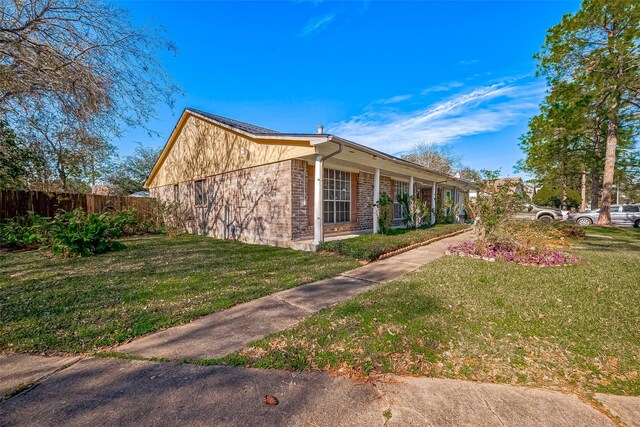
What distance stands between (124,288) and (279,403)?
3.79 metres

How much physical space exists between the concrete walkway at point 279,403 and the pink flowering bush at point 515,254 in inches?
181

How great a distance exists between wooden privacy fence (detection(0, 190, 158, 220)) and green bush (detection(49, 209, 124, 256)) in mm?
3085

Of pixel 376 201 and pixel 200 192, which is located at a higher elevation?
pixel 200 192

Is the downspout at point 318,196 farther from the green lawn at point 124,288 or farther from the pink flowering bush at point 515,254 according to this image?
the pink flowering bush at point 515,254

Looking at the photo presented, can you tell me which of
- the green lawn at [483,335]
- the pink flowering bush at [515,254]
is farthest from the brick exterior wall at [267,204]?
the green lawn at [483,335]

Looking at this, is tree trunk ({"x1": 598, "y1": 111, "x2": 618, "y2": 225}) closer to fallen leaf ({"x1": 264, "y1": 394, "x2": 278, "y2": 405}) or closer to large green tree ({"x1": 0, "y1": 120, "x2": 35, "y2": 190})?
fallen leaf ({"x1": 264, "y1": 394, "x2": 278, "y2": 405})

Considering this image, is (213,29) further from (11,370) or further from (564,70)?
(564,70)

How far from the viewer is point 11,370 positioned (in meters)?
2.21

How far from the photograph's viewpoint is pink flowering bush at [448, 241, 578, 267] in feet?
18.7

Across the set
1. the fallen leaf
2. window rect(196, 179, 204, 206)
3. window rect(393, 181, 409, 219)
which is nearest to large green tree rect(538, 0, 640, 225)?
window rect(393, 181, 409, 219)

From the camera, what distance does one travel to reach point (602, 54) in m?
11.6

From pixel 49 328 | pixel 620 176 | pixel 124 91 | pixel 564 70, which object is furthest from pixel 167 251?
pixel 620 176

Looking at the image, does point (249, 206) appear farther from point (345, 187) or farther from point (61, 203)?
point (61, 203)

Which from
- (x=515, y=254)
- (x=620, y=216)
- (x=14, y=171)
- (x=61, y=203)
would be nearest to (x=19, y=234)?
(x=61, y=203)
